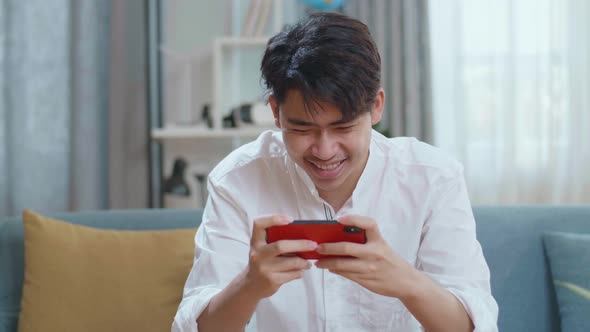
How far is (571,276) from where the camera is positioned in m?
1.67

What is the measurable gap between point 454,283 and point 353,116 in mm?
340

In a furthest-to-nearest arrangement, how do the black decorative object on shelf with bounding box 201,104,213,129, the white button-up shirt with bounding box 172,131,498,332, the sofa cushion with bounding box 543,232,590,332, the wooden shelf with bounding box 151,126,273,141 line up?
the black decorative object on shelf with bounding box 201,104,213,129 → the wooden shelf with bounding box 151,126,273,141 → the sofa cushion with bounding box 543,232,590,332 → the white button-up shirt with bounding box 172,131,498,332

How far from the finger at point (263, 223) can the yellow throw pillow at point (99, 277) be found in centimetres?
72

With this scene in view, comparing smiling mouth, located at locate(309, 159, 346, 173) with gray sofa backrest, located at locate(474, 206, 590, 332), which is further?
gray sofa backrest, located at locate(474, 206, 590, 332)

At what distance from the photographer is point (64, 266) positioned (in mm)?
1720

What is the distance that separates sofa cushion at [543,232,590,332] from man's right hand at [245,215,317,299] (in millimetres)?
857

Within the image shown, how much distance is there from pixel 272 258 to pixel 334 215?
14.0 inches

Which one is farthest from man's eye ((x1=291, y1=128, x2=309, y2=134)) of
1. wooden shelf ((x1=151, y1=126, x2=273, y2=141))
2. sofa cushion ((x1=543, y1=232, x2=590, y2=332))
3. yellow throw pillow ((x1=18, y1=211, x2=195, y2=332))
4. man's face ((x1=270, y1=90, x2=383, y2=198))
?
wooden shelf ((x1=151, y1=126, x2=273, y2=141))

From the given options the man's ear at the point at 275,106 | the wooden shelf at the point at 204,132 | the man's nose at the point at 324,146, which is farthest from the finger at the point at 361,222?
the wooden shelf at the point at 204,132

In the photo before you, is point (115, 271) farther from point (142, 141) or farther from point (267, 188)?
point (142, 141)

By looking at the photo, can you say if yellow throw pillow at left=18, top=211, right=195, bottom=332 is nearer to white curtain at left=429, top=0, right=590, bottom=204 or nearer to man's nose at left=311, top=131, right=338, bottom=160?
man's nose at left=311, top=131, right=338, bottom=160

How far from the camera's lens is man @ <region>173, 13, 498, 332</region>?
1089 mm

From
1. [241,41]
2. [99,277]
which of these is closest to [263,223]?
[99,277]

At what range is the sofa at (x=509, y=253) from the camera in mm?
1723
